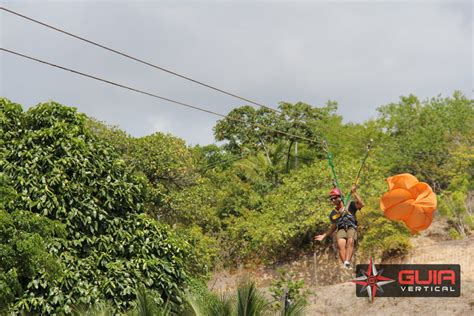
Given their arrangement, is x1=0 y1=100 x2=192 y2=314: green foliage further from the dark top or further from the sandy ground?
the sandy ground

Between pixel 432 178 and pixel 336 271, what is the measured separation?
20.6 ft

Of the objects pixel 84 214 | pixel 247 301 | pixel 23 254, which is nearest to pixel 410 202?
pixel 247 301

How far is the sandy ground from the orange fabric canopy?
805 cm

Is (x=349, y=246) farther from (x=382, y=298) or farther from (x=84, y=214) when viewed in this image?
(x=382, y=298)

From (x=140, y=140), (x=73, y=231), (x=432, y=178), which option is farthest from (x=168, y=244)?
(x=432, y=178)

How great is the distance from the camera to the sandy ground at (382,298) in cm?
2148

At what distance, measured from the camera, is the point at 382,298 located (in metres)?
22.8

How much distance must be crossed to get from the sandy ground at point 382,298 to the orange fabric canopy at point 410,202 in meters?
8.05

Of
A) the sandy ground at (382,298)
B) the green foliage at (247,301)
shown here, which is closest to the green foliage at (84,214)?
the green foliage at (247,301)

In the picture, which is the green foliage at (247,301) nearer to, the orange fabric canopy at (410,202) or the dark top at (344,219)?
the dark top at (344,219)

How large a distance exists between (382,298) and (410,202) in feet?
42.8

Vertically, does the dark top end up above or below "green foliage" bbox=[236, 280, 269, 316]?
above

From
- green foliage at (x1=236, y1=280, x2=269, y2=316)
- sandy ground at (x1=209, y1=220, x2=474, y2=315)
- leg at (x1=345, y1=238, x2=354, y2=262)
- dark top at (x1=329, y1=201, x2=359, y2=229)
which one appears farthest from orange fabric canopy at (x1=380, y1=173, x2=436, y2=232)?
sandy ground at (x1=209, y1=220, x2=474, y2=315)

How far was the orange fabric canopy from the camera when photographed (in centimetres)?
1041
